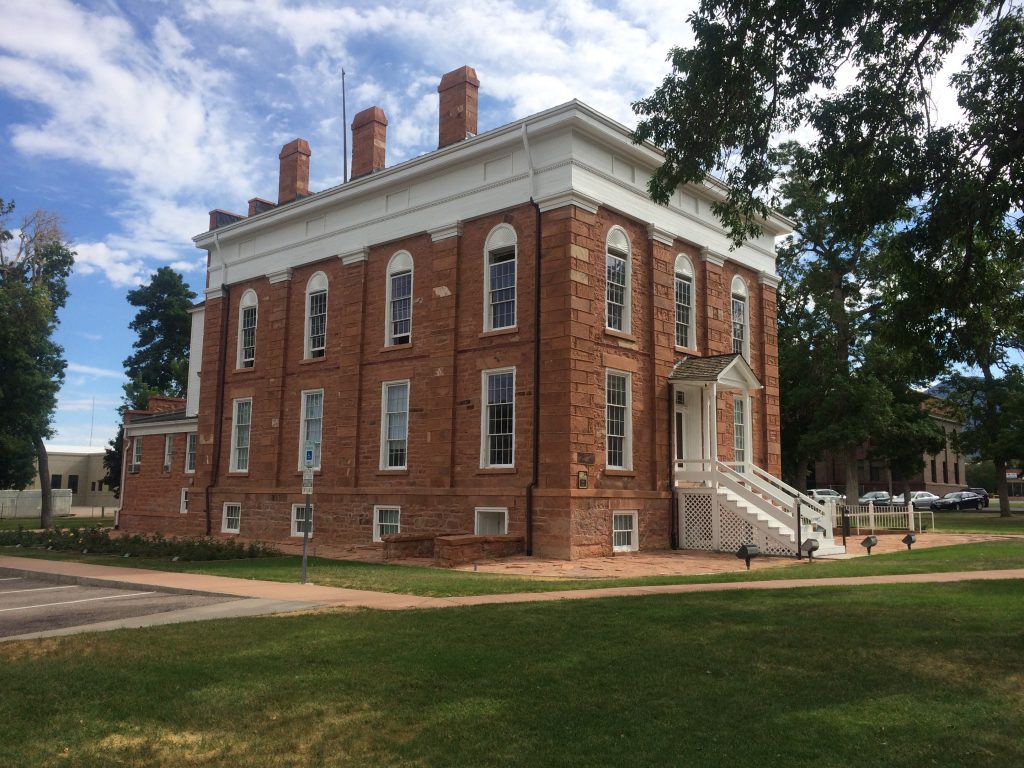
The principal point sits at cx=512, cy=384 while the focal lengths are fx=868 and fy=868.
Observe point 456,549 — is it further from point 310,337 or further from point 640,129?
point 310,337

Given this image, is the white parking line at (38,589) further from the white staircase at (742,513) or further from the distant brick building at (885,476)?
the distant brick building at (885,476)

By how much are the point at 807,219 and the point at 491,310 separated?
23.9 m

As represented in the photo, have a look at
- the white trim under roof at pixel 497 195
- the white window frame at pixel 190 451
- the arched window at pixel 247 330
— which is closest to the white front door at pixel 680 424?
the white trim under roof at pixel 497 195

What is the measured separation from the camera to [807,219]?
40656mm

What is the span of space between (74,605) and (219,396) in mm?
17648

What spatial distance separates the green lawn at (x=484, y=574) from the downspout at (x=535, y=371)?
10.8 ft

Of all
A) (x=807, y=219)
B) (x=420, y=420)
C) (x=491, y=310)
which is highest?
(x=807, y=219)

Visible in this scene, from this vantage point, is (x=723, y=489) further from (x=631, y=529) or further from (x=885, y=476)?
(x=885, y=476)

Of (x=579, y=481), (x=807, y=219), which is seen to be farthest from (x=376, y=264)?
(x=807, y=219)

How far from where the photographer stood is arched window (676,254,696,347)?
24312 mm

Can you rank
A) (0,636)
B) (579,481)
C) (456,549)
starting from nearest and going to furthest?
(0,636) < (456,549) < (579,481)

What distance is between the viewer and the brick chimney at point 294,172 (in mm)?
31828

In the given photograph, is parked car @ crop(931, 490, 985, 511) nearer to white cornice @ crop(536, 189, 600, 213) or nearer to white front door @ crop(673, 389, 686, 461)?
white front door @ crop(673, 389, 686, 461)

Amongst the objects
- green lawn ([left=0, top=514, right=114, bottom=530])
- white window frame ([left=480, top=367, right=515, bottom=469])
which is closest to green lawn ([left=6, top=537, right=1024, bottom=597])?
white window frame ([left=480, top=367, right=515, bottom=469])
